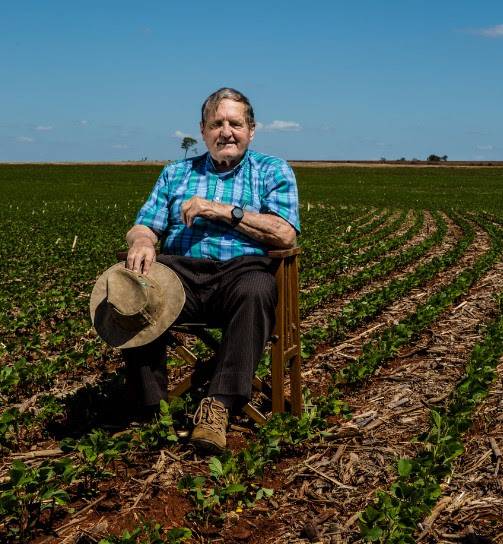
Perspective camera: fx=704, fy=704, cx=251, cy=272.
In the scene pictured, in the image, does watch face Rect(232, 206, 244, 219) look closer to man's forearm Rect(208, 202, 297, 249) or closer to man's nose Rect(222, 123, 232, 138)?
man's forearm Rect(208, 202, 297, 249)

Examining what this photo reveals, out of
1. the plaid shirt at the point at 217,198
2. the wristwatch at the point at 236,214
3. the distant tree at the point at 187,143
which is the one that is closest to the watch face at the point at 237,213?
the wristwatch at the point at 236,214

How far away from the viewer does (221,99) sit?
4500 millimetres

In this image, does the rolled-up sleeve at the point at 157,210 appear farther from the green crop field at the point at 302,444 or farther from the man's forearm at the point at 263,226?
the green crop field at the point at 302,444

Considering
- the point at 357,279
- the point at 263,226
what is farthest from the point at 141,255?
the point at 357,279

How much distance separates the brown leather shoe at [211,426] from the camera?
3959 millimetres

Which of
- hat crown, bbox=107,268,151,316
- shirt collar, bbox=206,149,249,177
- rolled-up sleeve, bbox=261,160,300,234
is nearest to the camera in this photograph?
hat crown, bbox=107,268,151,316

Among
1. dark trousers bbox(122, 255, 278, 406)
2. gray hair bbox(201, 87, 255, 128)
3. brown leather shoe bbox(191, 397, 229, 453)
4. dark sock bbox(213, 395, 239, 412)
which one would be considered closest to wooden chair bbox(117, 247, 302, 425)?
dark trousers bbox(122, 255, 278, 406)

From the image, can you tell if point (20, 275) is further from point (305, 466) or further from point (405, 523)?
point (405, 523)

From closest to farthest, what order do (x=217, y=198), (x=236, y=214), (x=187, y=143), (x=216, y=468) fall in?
(x=216, y=468) → (x=236, y=214) → (x=217, y=198) → (x=187, y=143)

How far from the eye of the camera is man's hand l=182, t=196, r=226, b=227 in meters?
4.29

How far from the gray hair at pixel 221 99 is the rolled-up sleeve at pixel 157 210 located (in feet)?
1.59

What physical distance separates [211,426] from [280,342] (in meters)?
0.70

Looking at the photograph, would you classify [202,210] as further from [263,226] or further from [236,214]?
[263,226]

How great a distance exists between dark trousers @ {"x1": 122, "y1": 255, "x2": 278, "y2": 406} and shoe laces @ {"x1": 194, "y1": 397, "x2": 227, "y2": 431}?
0.07 meters
